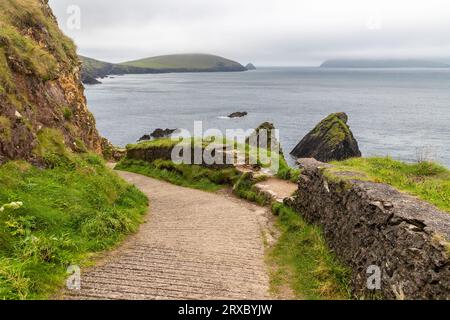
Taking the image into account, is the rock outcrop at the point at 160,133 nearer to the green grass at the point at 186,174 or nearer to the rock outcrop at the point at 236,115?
the rock outcrop at the point at 236,115

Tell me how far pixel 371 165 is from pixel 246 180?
9.69 metres

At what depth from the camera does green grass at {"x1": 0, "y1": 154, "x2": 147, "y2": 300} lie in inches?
409

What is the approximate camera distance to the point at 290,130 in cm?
8800

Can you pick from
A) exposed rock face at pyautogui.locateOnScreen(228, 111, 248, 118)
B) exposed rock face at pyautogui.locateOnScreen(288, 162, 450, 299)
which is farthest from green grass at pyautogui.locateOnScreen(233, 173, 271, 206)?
exposed rock face at pyautogui.locateOnScreen(228, 111, 248, 118)

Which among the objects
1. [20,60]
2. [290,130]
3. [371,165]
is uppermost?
[20,60]

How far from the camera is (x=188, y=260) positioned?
42.9ft

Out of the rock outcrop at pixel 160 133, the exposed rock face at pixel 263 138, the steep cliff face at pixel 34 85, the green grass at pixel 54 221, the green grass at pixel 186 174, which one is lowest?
the rock outcrop at pixel 160 133

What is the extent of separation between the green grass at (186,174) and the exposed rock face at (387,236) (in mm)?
11897

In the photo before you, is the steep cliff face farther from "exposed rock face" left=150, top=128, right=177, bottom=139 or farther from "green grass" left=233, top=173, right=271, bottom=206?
"exposed rock face" left=150, top=128, right=177, bottom=139

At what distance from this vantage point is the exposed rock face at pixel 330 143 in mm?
62406

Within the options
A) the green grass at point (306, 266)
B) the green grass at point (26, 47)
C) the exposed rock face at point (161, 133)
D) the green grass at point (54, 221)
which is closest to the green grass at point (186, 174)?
the green grass at point (54, 221)

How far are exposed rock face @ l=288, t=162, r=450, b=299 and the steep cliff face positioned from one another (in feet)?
38.8
